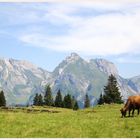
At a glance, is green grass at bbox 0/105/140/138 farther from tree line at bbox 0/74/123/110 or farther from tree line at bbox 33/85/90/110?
tree line at bbox 33/85/90/110

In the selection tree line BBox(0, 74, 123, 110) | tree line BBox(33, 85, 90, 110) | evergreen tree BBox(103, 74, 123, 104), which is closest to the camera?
evergreen tree BBox(103, 74, 123, 104)

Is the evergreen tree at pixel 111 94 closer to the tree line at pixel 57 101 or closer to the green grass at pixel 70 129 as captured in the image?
the tree line at pixel 57 101

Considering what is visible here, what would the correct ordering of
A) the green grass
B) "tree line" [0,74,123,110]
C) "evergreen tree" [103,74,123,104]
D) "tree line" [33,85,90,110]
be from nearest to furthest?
the green grass
"evergreen tree" [103,74,123,104]
"tree line" [0,74,123,110]
"tree line" [33,85,90,110]

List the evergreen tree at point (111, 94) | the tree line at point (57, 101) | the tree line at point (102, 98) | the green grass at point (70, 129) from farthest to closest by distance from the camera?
the tree line at point (57, 101) → the tree line at point (102, 98) → the evergreen tree at point (111, 94) → the green grass at point (70, 129)

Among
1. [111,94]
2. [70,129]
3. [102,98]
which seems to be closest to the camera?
[70,129]

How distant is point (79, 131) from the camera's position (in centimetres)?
→ 2173

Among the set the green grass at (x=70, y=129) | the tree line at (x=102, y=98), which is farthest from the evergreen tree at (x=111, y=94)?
the green grass at (x=70, y=129)

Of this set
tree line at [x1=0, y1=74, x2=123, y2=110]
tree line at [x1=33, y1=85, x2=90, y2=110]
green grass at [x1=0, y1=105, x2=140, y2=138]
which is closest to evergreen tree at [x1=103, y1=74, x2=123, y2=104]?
tree line at [x1=0, y1=74, x2=123, y2=110]

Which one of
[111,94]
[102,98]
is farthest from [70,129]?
[102,98]

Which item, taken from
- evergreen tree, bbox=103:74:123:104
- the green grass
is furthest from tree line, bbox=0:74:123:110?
the green grass

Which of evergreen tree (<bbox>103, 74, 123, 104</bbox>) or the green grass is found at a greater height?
evergreen tree (<bbox>103, 74, 123, 104</bbox>)

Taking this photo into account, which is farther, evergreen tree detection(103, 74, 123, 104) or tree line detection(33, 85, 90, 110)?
tree line detection(33, 85, 90, 110)

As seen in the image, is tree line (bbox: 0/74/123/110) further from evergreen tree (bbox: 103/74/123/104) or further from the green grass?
the green grass

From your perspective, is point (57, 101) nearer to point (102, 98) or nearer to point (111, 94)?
point (102, 98)
